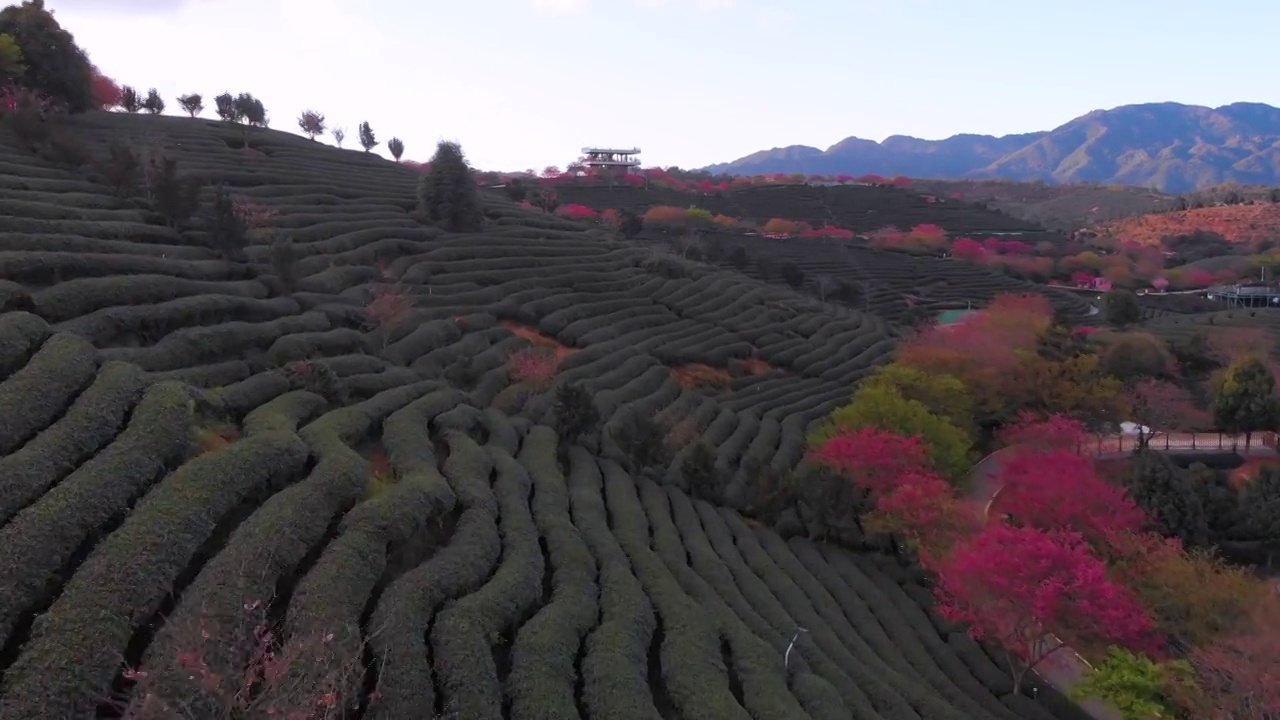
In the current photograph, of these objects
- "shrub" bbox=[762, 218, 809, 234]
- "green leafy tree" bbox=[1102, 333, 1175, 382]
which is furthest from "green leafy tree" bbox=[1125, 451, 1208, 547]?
"shrub" bbox=[762, 218, 809, 234]


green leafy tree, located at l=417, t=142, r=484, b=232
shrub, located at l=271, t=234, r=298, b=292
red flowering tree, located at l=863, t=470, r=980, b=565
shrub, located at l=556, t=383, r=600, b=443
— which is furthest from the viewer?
green leafy tree, located at l=417, t=142, r=484, b=232

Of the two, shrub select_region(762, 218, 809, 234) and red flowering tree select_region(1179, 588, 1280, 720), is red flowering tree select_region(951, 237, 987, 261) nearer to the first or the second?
shrub select_region(762, 218, 809, 234)

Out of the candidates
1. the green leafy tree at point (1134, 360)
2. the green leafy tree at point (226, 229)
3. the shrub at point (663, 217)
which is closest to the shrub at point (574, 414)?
the green leafy tree at point (226, 229)

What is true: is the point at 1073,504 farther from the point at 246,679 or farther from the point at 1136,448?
the point at 246,679

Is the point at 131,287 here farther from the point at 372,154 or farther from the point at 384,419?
the point at 372,154

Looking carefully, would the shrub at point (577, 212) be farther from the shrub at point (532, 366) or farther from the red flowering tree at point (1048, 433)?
the red flowering tree at point (1048, 433)

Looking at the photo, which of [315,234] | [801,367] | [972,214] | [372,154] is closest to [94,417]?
[315,234]
